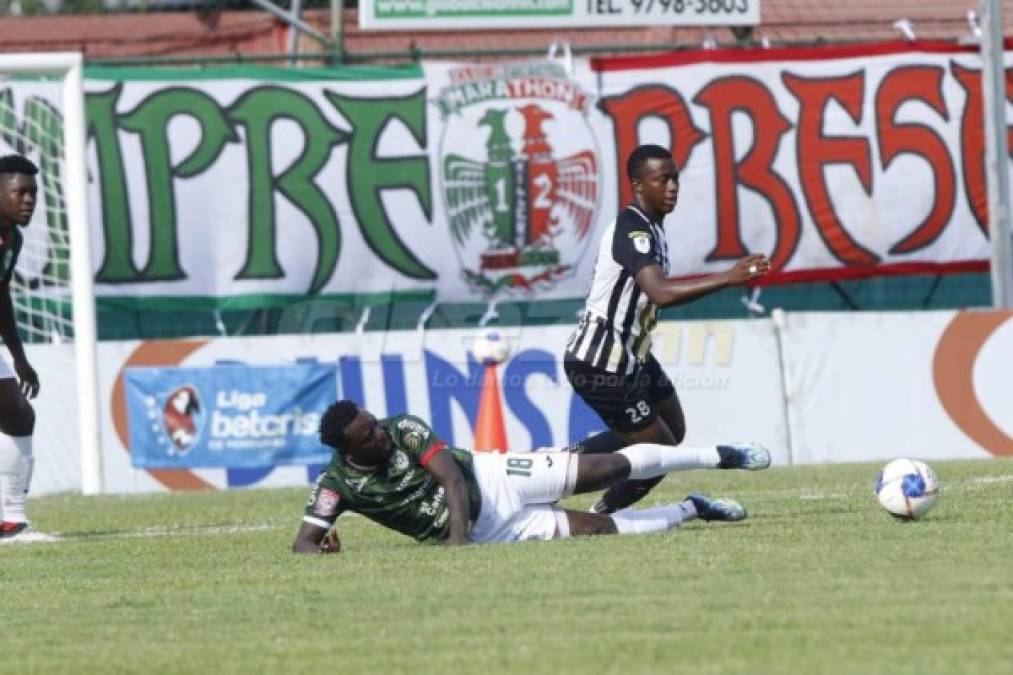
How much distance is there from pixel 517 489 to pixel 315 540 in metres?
1.01

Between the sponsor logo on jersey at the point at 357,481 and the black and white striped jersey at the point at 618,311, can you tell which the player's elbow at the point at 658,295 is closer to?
the black and white striped jersey at the point at 618,311

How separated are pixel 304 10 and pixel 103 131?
→ 5.86 metres

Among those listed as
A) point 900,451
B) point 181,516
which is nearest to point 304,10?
point 900,451

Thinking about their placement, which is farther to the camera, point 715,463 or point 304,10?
point 304,10

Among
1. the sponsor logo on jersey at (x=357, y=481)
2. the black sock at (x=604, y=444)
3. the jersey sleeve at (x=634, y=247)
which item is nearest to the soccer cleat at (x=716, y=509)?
the black sock at (x=604, y=444)

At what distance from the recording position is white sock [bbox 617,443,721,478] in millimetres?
10969

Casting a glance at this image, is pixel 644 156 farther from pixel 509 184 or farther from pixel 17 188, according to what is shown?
pixel 509 184

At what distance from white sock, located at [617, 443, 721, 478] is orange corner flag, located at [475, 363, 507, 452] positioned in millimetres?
5793

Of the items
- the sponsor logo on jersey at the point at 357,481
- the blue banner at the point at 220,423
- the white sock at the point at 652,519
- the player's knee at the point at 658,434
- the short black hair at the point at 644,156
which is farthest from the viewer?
the blue banner at the point at 220,423

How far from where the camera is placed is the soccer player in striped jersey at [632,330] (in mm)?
11125

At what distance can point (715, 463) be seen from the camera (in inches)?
438

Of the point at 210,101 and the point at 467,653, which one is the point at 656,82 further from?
the point at 467,653

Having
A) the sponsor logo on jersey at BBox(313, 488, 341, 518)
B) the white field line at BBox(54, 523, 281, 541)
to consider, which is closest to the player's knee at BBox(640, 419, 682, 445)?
the sponsor logo on jersey at BBox(313, 488, 341, 518)

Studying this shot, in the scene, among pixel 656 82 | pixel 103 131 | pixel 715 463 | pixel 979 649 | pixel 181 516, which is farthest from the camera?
pixel 656 82
